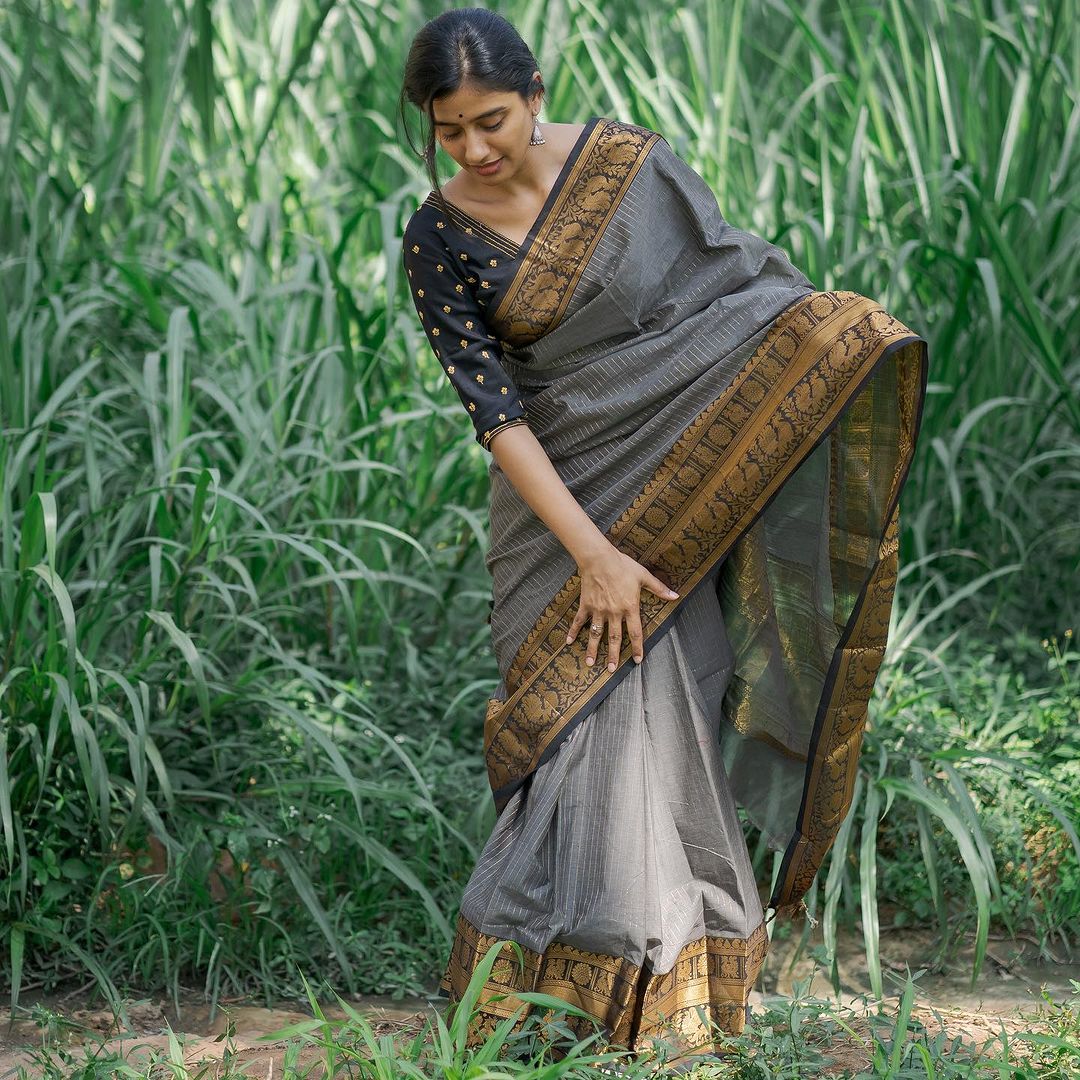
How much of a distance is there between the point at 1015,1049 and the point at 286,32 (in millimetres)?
3436

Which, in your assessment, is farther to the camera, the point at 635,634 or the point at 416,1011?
the point at 416,1011

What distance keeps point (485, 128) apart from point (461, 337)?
29 cm

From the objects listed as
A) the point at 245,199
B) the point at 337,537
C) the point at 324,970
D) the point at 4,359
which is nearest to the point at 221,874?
the point at 324,970

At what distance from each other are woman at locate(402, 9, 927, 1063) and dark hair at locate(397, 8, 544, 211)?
0.01 meters

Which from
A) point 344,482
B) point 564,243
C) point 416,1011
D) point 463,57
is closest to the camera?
point 463,57

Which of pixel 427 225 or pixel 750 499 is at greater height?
pixel 427 225

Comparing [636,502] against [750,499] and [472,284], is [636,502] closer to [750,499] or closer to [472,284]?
[750,499]

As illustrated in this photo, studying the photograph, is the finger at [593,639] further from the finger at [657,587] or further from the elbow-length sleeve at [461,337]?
the elbow-length sleeve at [461,337]

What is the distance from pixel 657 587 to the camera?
211 centimetres

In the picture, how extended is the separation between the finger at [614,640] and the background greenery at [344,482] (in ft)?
2.24

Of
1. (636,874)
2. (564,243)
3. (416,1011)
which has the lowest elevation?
(416,1011)

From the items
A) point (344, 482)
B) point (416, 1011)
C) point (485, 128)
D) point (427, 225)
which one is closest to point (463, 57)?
point (485, 128)

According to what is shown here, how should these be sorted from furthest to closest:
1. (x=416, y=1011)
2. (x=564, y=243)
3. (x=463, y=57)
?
(x=416, y=1011) < (x=564, y=243) < (x=463, y=57)

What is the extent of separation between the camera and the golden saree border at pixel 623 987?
81.1 inches
